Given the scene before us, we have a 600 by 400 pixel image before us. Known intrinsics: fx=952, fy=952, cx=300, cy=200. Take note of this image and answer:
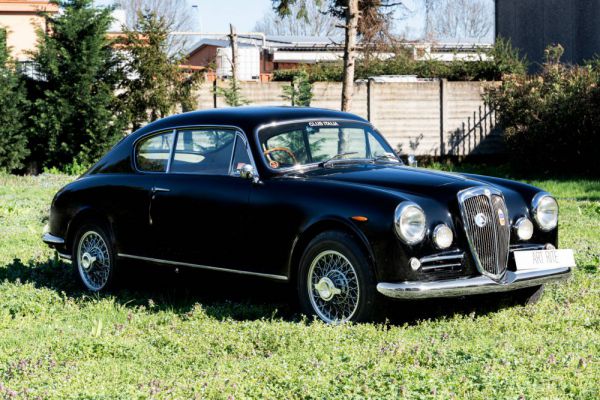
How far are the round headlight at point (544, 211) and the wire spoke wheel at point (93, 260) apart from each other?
12.4 ft

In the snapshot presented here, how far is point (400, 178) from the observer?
721 cm

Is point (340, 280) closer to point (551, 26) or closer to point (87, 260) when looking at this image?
point (87, 260)

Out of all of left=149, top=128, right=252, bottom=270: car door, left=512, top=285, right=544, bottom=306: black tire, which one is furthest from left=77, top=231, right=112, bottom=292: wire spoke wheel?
left=512, top=285, right=544, bottom=306: black tire

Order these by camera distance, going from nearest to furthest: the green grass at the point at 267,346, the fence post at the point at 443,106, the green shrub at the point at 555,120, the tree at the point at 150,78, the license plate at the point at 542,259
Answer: the green grass at the point at 267,346 < the license plate at the point at 542,259 < the green shrub at the point at 555,120 < the tree at the point at 150,78 < the fence post at the point at 443,106

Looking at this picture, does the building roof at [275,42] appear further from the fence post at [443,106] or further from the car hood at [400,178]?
the car hood at [400,178]

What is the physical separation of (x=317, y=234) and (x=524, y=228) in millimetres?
1623

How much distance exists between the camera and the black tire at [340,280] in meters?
6.66

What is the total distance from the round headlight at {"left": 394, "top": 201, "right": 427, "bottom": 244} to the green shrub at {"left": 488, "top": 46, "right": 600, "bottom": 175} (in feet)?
47.0

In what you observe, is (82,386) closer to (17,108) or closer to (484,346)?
(484,346)

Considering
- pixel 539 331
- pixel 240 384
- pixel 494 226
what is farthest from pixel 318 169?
pixel 240 384

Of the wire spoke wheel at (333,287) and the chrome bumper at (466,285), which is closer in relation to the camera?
the chrome bumper at (466,285)

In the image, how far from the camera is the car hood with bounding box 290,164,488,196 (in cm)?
696

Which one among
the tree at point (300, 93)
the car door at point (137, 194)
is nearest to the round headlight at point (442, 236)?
the car door at point (137, 194)

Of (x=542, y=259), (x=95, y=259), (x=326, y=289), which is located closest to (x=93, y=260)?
(x=95, y=259)
